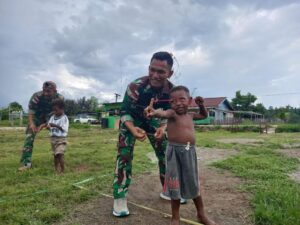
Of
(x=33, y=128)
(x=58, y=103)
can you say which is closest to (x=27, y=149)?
(x=33, y=128)

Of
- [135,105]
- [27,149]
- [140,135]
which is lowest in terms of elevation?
[27,149]

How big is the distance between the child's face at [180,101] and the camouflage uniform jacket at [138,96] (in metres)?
0.58

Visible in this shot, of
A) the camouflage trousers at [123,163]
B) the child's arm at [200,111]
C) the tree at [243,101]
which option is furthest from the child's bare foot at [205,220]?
the tree at [243,101]

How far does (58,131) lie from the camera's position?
223 inches

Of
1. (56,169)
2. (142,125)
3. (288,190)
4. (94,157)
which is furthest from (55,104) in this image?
(288,190)

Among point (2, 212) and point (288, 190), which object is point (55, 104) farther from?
point (288, 190)

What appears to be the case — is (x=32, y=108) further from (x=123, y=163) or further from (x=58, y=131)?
(x=123, y=163)

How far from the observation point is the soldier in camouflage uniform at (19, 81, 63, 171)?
5.75 m

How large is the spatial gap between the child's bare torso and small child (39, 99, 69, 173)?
3.16 meters

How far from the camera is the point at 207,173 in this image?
17.3ft

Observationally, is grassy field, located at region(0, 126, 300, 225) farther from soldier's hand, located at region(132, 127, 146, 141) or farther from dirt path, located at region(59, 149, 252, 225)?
soldier's hand, located at region(132, 127, 146, 141)

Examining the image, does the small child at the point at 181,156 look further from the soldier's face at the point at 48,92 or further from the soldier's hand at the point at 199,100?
the soldier's face at the point at 48,92

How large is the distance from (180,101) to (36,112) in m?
3.81

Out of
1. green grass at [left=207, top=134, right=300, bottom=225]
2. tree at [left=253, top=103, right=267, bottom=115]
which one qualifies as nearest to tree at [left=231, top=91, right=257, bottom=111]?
tree at [left=253, top=103, right=267, bottom=115]
